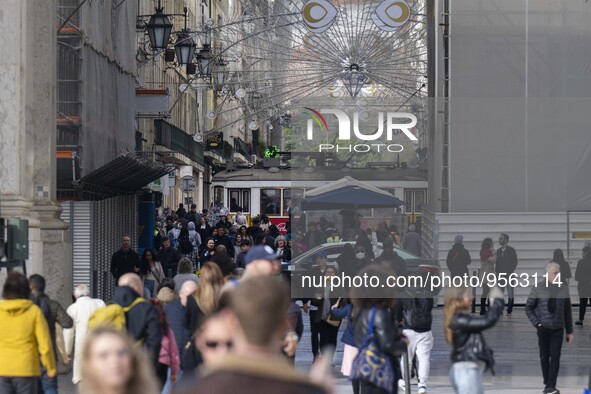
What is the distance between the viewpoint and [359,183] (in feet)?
68.6

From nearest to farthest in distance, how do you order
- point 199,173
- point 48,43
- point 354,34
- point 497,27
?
point 48,43 → point 497,27 → point 354,34 → point 199,173

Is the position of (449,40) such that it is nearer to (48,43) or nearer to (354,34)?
(48,43)

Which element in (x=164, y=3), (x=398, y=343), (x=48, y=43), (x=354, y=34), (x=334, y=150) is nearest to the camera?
(x=398, y=343)

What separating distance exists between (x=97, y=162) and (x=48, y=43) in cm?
733

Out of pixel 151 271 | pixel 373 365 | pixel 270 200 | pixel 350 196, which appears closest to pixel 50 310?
pixel 373 365

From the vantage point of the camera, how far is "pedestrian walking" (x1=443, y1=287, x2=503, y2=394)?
11.7 meters

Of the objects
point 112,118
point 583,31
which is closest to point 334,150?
point 583,31

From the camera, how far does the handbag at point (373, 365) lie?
11125 millimetres

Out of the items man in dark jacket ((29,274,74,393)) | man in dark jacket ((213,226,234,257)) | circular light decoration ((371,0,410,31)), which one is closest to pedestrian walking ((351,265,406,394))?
man in dark jacket ((29,274,74,393))

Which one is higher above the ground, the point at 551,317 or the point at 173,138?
the point at 173,138

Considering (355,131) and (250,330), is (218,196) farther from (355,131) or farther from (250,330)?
(250,330)

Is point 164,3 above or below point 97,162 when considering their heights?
above

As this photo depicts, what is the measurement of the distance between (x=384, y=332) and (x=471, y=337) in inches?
42.1

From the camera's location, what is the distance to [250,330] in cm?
391
